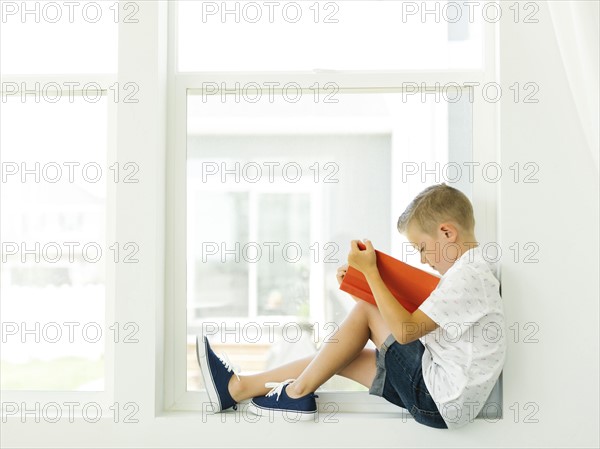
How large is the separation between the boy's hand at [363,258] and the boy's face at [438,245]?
132 mm

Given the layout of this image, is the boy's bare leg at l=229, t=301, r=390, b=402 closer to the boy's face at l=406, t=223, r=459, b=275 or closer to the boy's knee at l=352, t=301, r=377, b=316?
the boy's knee at l=352, t=301, r=377, b=316

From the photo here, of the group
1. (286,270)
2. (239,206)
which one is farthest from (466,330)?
(239,206)

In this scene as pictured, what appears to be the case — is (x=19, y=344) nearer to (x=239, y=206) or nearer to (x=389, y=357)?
(x=239, y=206)

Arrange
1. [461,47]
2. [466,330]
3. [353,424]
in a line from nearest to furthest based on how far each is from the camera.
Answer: [466,330]
[353,424]
[461,47]

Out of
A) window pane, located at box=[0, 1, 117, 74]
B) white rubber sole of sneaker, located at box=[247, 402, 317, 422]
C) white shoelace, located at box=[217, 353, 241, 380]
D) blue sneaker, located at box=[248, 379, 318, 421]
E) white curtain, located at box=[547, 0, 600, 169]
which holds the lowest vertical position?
white rubber sole of sneaker, located at box=[247, 402, 317, 422]

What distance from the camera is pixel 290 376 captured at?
2039mm

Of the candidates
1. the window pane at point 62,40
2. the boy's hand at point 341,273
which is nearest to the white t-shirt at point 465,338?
the boy's hand at point 341,273

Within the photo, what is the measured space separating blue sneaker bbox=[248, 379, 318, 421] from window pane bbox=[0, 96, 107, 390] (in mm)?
470

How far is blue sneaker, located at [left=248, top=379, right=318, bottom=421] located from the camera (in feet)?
6.39

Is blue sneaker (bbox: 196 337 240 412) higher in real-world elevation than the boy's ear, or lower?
lower

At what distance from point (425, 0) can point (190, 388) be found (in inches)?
49.8

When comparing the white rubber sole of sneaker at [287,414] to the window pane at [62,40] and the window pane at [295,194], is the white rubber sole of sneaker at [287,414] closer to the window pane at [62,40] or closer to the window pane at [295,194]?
the window pane at [295,194]

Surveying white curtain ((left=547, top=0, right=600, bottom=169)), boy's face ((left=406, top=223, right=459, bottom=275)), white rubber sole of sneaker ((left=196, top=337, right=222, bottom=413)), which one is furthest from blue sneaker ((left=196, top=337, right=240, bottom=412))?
white curtain ((left=547, top=0, right=600, bottom=169))

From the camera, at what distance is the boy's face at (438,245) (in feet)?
6.35
